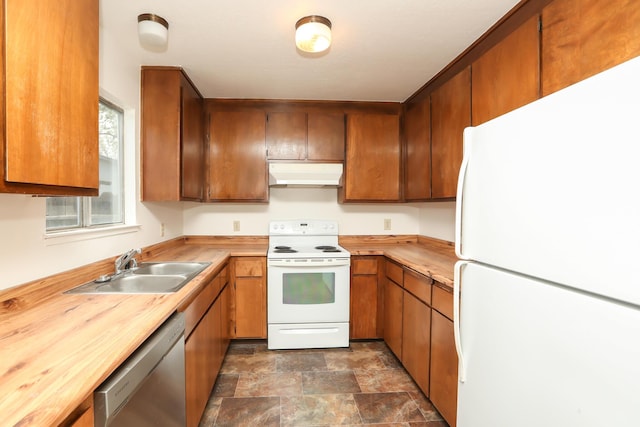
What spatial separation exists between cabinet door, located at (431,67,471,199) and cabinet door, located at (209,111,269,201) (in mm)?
1546

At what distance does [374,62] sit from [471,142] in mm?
1242

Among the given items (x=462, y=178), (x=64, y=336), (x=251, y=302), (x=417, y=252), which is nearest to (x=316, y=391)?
(x=251, y=302)

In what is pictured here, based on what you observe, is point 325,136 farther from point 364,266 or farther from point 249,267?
point 249,267

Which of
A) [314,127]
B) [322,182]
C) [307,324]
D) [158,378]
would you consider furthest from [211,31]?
[307,324]

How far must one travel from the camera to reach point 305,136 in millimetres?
2947

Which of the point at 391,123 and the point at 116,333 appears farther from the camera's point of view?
the point at 391,123

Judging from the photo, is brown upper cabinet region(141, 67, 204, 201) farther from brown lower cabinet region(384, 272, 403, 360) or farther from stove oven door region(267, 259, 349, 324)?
brown lower cabinet region(384, 272, 403, 360)

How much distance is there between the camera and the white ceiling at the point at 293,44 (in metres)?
1.55

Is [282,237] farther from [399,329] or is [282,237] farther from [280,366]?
[399,329]

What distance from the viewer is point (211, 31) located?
5.77 feet

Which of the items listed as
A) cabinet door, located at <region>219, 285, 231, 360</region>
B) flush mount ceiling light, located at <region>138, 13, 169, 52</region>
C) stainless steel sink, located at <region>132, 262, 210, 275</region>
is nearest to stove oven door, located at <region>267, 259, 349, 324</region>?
cabinet door, located at <region>219, 285, 231, 360</region>

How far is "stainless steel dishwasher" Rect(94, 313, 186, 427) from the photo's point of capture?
2.62ft

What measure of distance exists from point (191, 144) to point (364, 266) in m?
1.84

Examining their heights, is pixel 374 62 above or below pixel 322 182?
above
